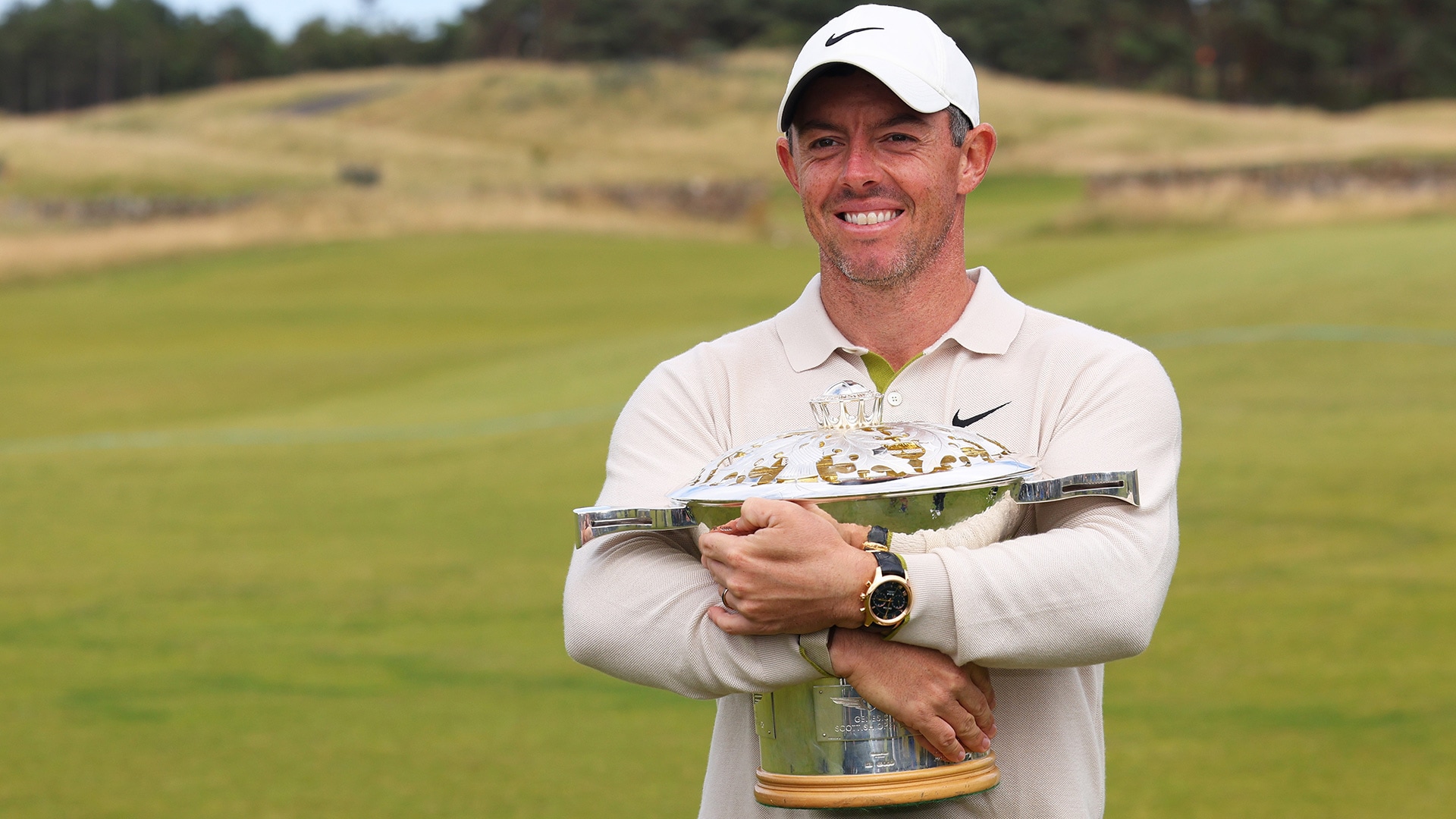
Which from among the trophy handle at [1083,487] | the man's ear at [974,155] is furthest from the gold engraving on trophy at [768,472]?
the man's ear at [974,155]

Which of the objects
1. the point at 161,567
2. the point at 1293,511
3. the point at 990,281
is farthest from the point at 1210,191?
the point at 990,281

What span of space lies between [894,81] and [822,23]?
8424cm

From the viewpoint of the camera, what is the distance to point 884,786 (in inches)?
71.1

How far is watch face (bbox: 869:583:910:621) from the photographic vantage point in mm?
1782

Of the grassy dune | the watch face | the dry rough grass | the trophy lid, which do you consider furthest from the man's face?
the grassy dune

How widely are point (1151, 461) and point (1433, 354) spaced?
10752mm

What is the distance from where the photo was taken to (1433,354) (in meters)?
11.8

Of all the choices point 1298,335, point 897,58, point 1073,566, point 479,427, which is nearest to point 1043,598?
point 1073,566

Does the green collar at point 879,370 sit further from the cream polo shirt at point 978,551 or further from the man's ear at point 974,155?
the man's ear at point 974,155

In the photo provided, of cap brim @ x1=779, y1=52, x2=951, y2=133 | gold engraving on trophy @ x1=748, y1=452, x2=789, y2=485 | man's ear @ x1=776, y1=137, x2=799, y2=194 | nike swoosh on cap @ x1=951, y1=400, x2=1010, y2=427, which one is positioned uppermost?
cap brim @ x1=779, y1=52, x2=951, y2=133

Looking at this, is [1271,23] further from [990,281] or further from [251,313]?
[990,281]

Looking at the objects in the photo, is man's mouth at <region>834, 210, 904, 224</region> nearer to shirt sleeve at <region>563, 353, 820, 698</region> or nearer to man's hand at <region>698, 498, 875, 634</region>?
shirt sleeve at <region>563, 353, 820, 698</region>

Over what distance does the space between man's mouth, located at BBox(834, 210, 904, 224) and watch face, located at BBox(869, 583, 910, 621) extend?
0.49m

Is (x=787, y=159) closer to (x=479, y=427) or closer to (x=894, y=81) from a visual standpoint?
(x=894, y=81)
